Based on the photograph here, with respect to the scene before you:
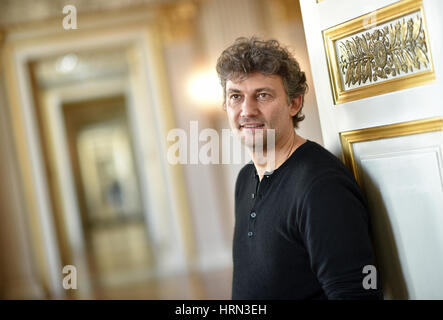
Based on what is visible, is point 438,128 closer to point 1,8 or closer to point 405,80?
point 405,80

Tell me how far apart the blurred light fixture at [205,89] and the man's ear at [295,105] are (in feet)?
16.6

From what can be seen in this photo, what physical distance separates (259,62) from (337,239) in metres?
0.57

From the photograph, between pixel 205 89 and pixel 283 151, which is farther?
pixel 205 89

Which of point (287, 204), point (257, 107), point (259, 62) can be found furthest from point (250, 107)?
point (287, 204)

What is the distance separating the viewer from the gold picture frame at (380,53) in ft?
4.46

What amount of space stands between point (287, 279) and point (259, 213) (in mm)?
221

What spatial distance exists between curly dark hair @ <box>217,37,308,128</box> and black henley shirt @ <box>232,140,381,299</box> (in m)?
0.22

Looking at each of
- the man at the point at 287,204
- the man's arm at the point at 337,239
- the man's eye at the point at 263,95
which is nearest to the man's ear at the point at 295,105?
the man at the point at 287,204

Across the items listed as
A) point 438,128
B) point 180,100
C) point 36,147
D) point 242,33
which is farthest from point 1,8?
point 438,128

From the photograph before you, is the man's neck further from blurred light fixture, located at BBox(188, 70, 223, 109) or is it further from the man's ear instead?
blurred light fixture, located at BBox(188, 70, 223, 109)

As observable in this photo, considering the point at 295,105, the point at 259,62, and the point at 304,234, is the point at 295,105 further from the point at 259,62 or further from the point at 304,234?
the point at 304,234

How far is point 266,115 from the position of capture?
1594 mm

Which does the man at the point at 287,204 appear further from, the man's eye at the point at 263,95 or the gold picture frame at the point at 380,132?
the gold picture frame at the point at 380,132

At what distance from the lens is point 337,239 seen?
136cm
